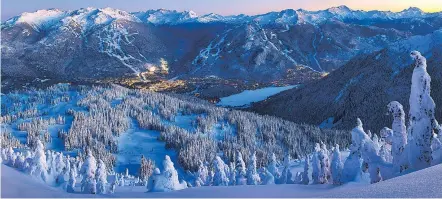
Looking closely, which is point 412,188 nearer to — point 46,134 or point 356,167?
point 356,167

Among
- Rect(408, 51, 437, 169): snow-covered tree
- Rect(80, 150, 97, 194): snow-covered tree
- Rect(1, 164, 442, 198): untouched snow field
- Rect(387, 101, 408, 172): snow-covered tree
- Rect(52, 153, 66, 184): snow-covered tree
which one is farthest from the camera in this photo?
Rect(52, 153, 66, 184): snow-covered tree

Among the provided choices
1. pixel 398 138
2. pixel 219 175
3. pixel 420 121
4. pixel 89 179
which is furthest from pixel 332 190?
pixel 219 175

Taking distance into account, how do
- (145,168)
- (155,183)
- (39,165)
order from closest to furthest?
(155,183) → (39,165) → (145,168)


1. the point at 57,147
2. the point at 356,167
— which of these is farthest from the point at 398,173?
the point at 57,147

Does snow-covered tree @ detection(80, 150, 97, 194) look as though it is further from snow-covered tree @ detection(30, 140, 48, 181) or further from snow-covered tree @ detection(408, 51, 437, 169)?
snow-covered tree @ detection(408, 51, 437, 169)

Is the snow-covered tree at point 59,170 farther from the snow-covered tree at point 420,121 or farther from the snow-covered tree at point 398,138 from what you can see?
the snow-covered tree at point 420,121

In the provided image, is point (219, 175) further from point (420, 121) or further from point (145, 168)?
point (145, 168)

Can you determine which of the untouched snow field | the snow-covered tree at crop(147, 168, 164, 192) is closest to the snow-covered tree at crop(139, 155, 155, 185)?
the snow-covered tree at crop(147, 168, 164, 192)
